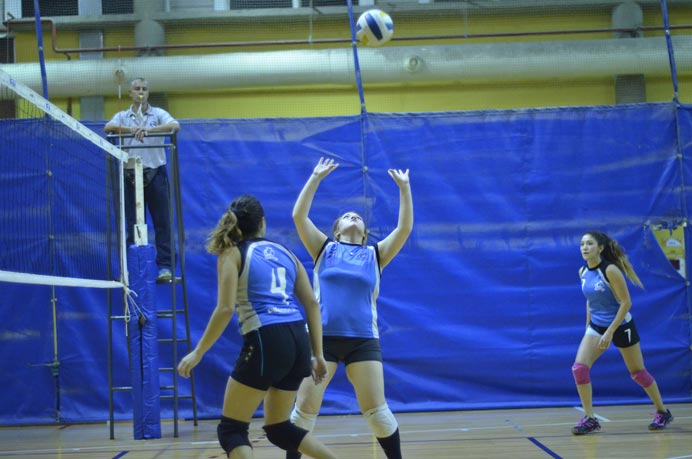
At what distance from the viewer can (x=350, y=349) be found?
18.4 ft

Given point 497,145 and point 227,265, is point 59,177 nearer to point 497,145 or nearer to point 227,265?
point 497,145

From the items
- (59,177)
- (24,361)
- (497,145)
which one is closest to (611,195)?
(497,145)

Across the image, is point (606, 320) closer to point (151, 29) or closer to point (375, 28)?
point (375, 28)

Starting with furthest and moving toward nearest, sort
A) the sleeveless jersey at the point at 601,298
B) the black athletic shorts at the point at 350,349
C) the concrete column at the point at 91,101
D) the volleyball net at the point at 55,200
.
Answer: the concrete column at the point at 91,101 → the volleyball net at the point at 55,200 → the sleeveless jersey at the point at 601,298 → the black athletic shorts at the point at 350,349

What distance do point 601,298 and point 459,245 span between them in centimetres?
219

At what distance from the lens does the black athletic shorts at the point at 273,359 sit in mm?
4496

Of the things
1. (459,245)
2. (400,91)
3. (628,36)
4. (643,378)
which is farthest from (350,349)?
(628,36)

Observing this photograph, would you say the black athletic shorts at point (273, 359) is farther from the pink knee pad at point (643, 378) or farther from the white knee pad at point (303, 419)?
the pink knee pad at point (643, 378)

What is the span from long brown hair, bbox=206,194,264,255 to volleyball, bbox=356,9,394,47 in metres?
4.95

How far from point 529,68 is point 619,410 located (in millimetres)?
4950

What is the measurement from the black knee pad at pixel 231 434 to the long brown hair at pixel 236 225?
91cm

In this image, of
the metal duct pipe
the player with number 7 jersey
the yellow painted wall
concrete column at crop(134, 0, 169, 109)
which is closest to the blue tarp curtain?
the player with number 7 jersey

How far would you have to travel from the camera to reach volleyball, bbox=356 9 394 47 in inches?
365

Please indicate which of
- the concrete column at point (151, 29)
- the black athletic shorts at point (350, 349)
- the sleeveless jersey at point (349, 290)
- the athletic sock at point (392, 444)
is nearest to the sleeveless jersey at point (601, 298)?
the sleeveless jersey at point (349, 290)
